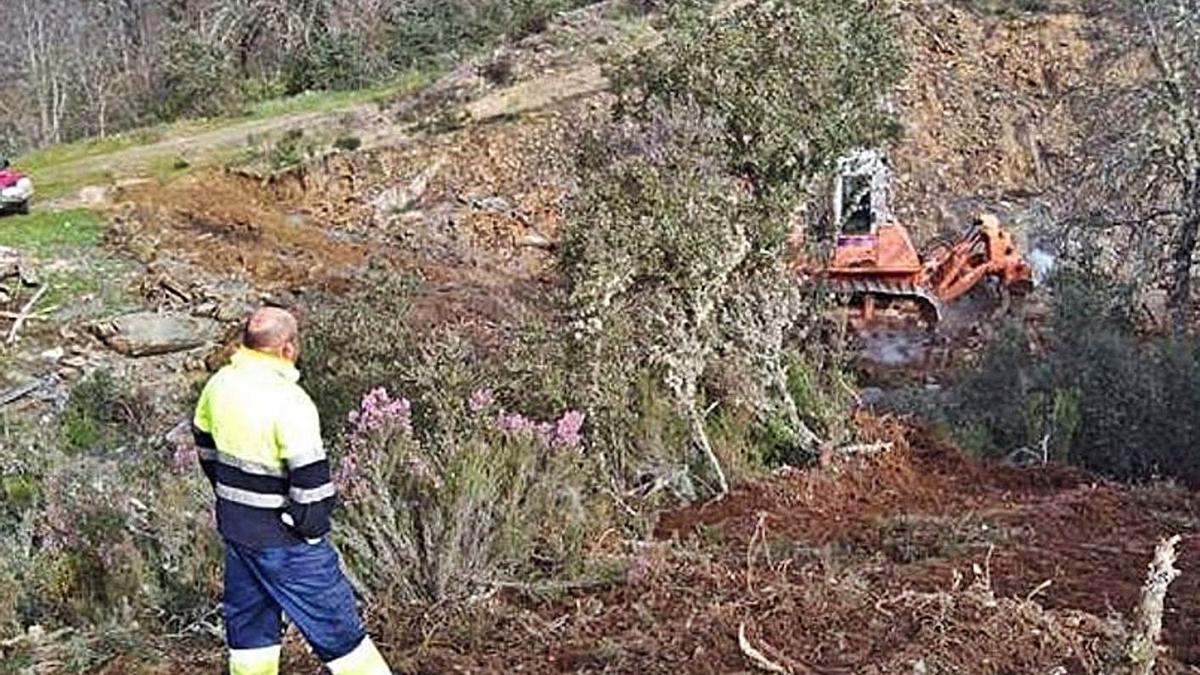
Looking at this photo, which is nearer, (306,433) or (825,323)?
(306,433)

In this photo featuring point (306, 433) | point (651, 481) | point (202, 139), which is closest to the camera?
point (306, 433)

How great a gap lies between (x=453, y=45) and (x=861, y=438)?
83.5ft

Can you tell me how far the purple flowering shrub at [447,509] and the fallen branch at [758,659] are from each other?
158cm

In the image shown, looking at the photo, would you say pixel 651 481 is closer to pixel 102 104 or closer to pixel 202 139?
pixel 202 139

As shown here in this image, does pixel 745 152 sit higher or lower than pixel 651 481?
higher

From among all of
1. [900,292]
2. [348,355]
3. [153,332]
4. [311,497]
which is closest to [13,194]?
[153,332]

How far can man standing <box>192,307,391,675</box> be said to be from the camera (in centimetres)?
537

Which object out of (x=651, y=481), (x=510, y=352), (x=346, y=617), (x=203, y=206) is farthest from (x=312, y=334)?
(x=203, y=206)

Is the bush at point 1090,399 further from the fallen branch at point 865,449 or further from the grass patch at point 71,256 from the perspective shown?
the grass patch at point 71,256

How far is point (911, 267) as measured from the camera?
18422 millimetres

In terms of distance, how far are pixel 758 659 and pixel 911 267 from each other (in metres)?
13.2

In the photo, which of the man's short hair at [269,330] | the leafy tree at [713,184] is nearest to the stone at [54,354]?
the leafy tree at [713,184]

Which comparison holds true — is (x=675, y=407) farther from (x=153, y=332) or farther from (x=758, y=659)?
(x=153, y=332)

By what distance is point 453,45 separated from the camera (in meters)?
34.7
